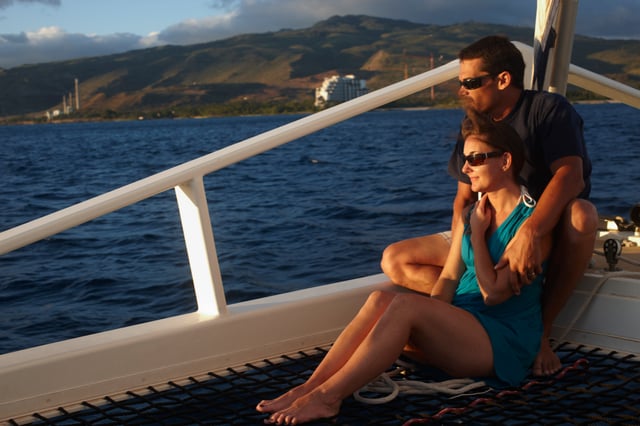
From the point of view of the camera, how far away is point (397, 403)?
9.46ft

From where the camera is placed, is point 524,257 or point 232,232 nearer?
point 524,257

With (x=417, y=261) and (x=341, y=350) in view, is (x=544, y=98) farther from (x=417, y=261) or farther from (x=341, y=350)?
(x=341, y=350)

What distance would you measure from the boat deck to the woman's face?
2.38 feet

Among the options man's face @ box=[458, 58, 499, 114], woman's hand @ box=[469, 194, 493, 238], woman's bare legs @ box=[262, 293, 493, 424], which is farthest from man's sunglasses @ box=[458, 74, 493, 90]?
woman's bare legs @ box=[262, 293, 493, 424]

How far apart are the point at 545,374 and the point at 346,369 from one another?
81 centimetres

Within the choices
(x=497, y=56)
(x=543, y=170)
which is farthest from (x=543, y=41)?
(x=543, y=170)

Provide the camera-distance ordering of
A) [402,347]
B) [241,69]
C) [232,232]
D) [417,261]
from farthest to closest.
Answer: [241,69] → [232,232] → [417,261] → [402,347]

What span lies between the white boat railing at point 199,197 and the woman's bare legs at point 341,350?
496 millimetres

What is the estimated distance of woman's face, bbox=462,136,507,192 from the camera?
3.01m

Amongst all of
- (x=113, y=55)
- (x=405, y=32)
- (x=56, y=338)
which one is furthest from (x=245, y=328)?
(x=405, y=32)

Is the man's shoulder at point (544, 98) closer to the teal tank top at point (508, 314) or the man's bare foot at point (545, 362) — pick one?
the teal tank top at point (508, 314)

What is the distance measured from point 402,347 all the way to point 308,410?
0.38 metres

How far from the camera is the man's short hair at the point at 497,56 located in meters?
3.24

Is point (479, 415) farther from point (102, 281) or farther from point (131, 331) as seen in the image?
point (102, 281)
